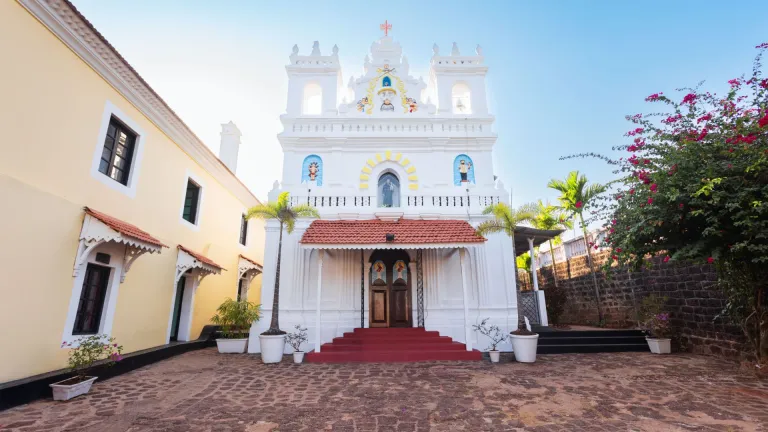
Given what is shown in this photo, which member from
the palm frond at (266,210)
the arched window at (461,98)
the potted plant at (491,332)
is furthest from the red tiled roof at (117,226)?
the arched window at (461,98)

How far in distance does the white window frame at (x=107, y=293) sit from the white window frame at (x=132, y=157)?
49.4 inches

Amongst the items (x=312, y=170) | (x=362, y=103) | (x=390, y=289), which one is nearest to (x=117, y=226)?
(x=312, y=170)

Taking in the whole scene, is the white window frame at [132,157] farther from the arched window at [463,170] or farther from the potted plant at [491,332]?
the potted plant at [491,332]

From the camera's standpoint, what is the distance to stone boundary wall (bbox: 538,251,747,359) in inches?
287

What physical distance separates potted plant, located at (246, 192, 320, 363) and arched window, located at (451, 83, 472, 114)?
6.40 metres

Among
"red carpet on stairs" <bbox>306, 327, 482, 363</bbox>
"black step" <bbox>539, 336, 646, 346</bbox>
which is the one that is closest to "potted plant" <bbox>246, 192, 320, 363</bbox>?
"red carpet on stairs" <bbox>306, 327, 482, 363</bbox>

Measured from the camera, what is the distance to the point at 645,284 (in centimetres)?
951

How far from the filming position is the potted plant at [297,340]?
7.73 metres

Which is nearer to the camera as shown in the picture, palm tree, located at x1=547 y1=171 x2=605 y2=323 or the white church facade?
the white church facade

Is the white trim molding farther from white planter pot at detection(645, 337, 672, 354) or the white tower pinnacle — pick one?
white planter pot at detection(645, 337, 672, 354)

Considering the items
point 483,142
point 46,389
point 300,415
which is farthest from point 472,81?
point 46,389

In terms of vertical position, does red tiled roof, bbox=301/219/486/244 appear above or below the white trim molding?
below

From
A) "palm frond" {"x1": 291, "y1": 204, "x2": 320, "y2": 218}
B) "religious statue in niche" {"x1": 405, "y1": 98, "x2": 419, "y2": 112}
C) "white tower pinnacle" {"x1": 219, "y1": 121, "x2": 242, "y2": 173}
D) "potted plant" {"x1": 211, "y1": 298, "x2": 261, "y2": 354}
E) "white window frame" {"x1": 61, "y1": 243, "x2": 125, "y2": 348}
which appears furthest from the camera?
"white tower pinnacle" {"x1": 219, "y1": 121, "x2": 242, "y2": 173}

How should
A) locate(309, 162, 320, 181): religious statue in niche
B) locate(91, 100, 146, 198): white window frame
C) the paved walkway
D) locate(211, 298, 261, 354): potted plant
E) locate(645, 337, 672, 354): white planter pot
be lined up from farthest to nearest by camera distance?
Result: locate(309, 162, 320, 181): religious statue in niche, locate(211, 298, 261, 354): potted plant, locate(645, 337, 672, 354): white planter pot, locate(91, 100, 146, 198): white window frame, the paved walkway
